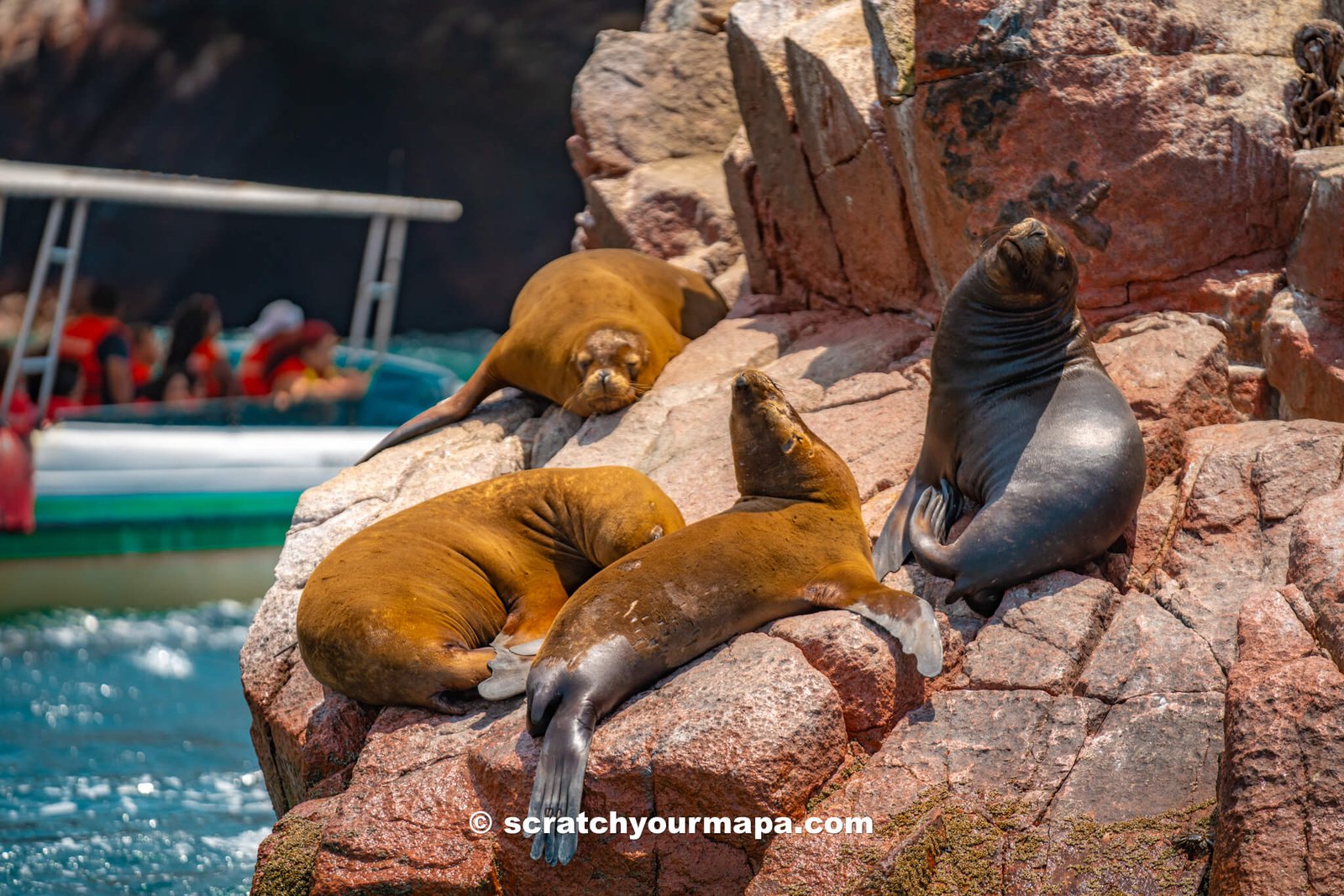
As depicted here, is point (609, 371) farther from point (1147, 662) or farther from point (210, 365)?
point (210, 365)

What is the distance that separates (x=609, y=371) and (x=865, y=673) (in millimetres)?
2534

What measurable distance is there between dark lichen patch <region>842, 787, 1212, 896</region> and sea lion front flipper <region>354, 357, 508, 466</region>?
133 inches

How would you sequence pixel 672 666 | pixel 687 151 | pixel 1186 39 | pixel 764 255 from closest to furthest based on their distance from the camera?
pixel 672 666, pixel 1186 39, pixel 764 255, pixel 687 151

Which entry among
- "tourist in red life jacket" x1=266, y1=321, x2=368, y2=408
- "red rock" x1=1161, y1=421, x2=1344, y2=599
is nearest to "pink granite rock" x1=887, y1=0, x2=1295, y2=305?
"red rock" x1=1161, y1=421, x2=1344, y2=599

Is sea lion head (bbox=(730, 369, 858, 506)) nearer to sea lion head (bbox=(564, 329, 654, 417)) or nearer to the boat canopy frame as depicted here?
sea lion head (bbox=(564, 329, 654, 417))

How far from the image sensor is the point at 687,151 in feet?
26.7

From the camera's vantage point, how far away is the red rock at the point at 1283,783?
2709 millimetres

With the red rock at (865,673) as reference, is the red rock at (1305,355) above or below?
above

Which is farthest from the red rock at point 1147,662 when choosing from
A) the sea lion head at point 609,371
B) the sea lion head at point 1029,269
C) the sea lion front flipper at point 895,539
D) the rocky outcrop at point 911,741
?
the sea lion head at point 609,371

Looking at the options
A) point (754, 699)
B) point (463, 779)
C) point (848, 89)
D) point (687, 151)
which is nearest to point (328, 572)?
point (463, 779)

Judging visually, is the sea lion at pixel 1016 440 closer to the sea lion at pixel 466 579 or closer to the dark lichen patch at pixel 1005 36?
the sea lion at pixel 466 579

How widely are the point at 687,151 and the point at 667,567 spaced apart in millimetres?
5069

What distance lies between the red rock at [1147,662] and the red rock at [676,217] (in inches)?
169

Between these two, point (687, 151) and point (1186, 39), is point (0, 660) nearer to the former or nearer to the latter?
point (687, 151)
